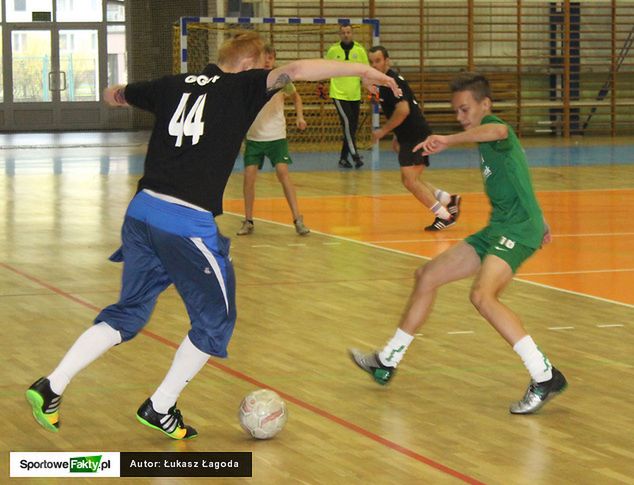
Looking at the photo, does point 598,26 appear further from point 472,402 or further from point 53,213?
point 472,402

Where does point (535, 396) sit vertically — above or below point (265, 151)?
below

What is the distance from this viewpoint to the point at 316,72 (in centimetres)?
474

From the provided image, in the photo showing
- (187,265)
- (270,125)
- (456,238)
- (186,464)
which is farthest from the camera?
(270,125)

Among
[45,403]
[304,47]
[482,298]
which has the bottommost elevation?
[45,403]

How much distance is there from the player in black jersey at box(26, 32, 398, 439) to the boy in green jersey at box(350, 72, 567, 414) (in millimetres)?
854

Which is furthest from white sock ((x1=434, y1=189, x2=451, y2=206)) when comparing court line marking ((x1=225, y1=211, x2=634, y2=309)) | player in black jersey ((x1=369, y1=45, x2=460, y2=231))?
court line marking ((x1=225, y1=211, x2=634, y2=309))

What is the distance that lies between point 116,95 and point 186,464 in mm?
1659

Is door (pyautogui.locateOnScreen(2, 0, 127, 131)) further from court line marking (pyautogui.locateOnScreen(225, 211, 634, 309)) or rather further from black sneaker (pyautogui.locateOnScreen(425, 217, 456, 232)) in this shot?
black sneaker (pyautogui.locateOnScreen(425, 217, 456, 232))

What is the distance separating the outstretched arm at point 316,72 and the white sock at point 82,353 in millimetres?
1209

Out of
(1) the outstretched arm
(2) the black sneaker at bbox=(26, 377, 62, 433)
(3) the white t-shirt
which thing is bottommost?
(2) the black sneaker at bbox=(26, 377, 62, 433)

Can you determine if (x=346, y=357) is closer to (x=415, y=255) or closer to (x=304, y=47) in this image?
(x=415, y=255)

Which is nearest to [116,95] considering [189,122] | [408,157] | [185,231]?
[189,122]

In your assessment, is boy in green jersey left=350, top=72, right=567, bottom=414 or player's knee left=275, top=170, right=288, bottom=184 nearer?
boy in green jersey left=350, top=72, right=567, bottom=414

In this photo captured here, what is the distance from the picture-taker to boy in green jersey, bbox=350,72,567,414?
551 cm
